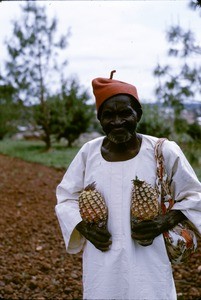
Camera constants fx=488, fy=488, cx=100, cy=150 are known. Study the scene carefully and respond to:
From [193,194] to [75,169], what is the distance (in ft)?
1.96

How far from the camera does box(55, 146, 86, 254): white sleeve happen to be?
237 cm

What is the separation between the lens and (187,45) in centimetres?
595

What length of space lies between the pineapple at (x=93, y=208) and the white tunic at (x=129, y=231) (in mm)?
45

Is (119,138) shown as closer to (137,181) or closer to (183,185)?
(137,181)

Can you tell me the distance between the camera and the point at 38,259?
5.10 m

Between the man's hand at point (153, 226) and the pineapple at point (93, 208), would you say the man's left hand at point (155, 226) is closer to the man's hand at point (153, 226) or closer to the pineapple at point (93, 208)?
the man's hand at point (153, 226)

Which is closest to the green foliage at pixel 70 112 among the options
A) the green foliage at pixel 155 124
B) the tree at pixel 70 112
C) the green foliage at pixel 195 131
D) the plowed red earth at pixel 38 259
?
the tree at pixel 70 112

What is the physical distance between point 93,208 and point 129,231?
0.20 meters

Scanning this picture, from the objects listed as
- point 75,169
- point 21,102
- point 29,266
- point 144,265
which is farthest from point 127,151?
point 21,102

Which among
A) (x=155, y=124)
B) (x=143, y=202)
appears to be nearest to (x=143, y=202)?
(x=143, y=202)

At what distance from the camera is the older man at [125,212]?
2203 mm

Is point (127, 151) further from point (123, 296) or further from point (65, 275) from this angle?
point (65, 275)

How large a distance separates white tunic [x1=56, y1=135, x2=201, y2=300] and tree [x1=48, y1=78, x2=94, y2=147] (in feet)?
57.1

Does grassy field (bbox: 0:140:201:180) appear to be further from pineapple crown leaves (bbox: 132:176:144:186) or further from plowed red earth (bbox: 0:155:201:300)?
pineapple crown leaves (bbox: 132:176:144:186)
